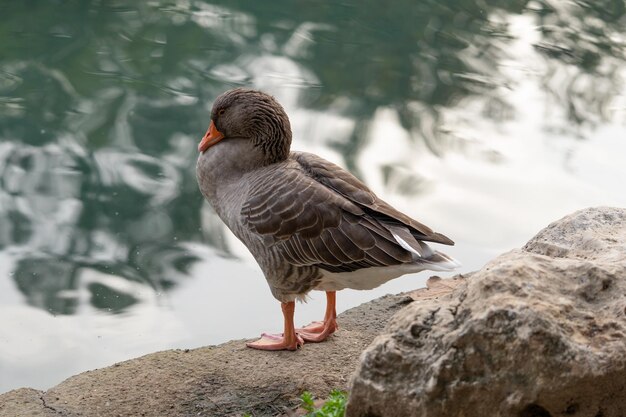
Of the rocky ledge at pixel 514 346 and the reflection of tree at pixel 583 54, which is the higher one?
the rocky ledge at pixel 514 346

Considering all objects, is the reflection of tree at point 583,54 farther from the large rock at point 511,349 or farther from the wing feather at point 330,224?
the large rock at point 511,349

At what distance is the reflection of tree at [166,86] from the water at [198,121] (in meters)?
0.02

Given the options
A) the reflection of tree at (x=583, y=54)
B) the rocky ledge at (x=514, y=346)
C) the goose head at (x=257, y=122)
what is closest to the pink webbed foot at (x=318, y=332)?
the goose head at (x=257, y=122)

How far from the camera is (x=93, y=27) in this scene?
28.0ft

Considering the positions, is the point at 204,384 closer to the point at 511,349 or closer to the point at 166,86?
the point at 511,349

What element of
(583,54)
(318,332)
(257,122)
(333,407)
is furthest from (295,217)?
(583,54)

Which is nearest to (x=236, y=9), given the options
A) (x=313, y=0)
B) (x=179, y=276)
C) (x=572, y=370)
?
(x=313, y=0)

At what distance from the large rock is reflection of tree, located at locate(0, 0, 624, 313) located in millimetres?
3062

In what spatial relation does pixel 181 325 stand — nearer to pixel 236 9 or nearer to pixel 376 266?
pixel 376 266

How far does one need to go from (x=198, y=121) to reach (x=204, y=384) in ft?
12.0

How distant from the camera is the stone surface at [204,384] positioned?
12.1ft

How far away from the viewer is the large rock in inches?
91.0

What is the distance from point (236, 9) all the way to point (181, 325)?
4822mm

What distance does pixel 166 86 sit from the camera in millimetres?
7727
